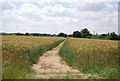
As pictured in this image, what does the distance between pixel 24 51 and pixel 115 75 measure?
686cm

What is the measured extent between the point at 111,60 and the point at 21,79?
6786 millimetres

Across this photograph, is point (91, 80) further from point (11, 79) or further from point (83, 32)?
point (83, 32)

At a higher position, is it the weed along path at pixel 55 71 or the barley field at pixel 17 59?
the barley field at pixel 17 59

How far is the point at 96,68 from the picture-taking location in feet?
30.7

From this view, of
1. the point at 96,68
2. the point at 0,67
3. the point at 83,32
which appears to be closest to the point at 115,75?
the point at 96,68

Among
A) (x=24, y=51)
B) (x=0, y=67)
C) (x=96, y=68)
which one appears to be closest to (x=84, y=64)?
(x=96, y=68)

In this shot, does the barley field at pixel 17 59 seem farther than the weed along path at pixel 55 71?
No

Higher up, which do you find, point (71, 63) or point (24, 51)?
point (24, 51)

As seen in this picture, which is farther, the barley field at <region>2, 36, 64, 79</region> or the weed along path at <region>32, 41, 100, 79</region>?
the weed along path at <region>32, 41, 100, 79</region>

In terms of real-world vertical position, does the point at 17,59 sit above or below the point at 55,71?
above

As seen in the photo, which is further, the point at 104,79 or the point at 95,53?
the point at 95,53

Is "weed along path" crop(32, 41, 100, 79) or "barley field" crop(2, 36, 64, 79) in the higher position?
"barley field" crop(2, 36, 64, 79)

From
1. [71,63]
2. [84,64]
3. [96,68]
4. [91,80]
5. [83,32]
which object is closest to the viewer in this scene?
[91,80]

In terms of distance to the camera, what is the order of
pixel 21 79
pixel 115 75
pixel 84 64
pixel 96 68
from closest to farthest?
pixel 21 79 < pixel 115 75 < pixel 96 68 < pixel 84 64
